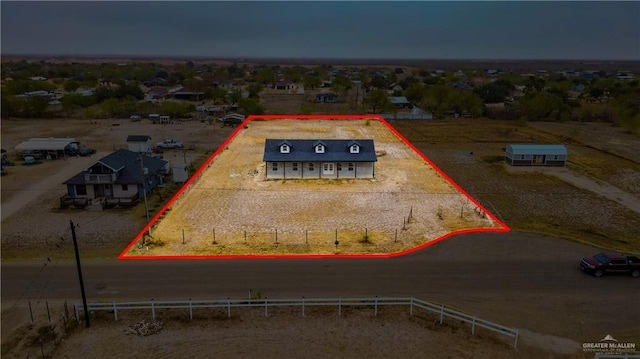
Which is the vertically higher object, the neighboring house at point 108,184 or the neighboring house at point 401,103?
the neighboring house at point 401,103

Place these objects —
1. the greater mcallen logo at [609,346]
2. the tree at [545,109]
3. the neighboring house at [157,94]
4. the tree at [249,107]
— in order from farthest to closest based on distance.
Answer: the neighboring house at [157,94] → the tree at [249,107] → the tree at [545,109] → the greater mcallen logo at [609,346]

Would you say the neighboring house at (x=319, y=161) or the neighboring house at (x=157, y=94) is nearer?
the neighboring house at (x=319, y=161)

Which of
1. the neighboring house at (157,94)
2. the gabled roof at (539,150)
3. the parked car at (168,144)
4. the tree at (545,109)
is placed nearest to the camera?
the gabled roof at (539,150)

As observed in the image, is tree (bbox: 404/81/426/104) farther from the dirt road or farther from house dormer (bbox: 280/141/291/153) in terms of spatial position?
the dirt road

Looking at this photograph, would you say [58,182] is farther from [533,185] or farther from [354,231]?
[533,185]

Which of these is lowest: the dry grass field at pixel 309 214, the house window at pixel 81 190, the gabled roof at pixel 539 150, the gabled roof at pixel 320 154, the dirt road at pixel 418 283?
the dirt road at pixel 418 283

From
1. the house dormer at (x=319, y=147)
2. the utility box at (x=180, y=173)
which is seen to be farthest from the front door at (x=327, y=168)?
the utility box at (x=180, y=173)

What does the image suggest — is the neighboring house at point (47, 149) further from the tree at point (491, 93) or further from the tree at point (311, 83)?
the tree at point (311, 83)

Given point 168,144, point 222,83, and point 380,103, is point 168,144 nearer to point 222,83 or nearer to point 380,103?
point 380,103
